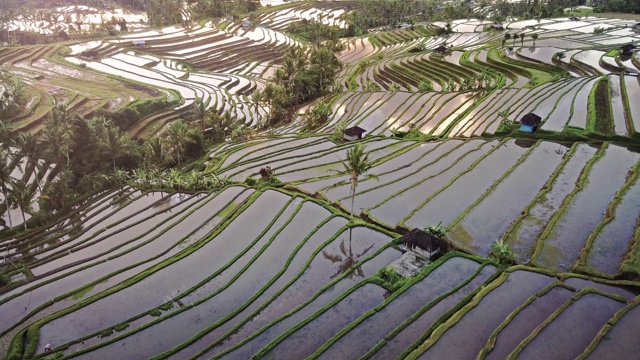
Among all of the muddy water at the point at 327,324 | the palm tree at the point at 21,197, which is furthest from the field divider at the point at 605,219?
the palm tree at the point at 21,197

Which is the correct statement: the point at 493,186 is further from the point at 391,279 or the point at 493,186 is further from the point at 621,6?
the point at 621,6

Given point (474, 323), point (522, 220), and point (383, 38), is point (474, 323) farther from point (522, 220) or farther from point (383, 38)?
point (383, 38)

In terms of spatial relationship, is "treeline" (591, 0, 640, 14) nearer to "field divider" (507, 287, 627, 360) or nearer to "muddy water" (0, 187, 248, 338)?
"field divider" (507, 287, 627, 360)

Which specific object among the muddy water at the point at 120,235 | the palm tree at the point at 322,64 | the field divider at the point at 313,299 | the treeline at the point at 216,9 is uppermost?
the treeline at the point at 216,9

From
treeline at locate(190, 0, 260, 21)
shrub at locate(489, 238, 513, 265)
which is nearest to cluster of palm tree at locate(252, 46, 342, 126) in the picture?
shrub at locate(489, 238, 513, 265)

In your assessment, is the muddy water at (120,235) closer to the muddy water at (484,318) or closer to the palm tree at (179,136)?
the palm tree at (179,136)

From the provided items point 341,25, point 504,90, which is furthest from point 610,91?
point 341,25
